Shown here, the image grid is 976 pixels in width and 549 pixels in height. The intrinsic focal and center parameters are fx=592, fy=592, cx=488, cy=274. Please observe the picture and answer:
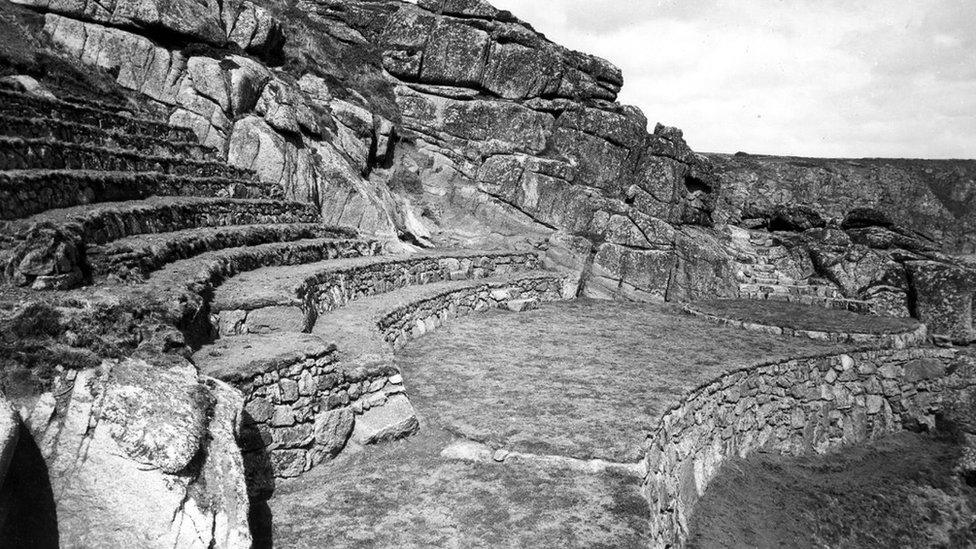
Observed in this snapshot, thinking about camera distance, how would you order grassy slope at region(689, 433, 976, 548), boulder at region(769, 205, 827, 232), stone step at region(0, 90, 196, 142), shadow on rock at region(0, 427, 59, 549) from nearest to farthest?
shadow on rock at region(0, 427, 59, 549) → grassy slope at region(689, 433, 976, 548) → stone step at region(0, 90, 196, 142) → boulder at region(769, 205, 827, 232)

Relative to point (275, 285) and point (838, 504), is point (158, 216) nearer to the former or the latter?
point (275, 285)

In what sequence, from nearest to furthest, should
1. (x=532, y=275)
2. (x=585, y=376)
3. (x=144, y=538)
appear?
1. (x=144, y=538)
2. (x=585, y=376)
3. (x=532, y=275)

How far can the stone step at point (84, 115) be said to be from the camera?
10857 millimetres

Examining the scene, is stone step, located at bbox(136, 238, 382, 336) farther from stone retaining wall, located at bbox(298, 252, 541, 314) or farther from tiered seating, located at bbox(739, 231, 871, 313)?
tiered seating, located at bbox(739, 231, 871, 313)

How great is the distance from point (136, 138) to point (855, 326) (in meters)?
18.7

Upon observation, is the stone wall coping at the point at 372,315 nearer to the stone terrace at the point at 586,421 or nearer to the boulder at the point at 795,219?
the stone terrace at the point at 586,421

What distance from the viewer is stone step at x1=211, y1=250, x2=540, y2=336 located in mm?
8555

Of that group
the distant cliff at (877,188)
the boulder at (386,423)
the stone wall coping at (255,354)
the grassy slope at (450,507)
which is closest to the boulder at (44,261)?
the stone wall coping at (255,354)

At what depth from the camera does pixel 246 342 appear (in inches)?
299

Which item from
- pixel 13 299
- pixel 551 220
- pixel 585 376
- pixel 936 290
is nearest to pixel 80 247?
pixel 13 299

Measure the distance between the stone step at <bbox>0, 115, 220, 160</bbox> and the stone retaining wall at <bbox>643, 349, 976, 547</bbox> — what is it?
11029 millimetres

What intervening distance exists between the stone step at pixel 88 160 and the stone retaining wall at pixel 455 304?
6.11 metres

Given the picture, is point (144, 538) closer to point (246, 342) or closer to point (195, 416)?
point (195, 416)

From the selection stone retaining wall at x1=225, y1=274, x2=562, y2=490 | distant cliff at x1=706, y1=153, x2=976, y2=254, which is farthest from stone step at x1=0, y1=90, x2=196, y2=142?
distant cliff at x1=706, y1=153, x2=976, y2=254
